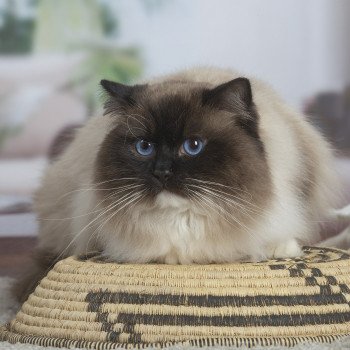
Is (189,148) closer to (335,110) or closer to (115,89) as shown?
(115,89)

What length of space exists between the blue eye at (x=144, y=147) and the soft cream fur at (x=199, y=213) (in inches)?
5.1

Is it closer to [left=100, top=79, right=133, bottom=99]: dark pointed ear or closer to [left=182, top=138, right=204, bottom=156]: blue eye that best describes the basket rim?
[left=182, top=138, right=204, bottom=156]: blue eye

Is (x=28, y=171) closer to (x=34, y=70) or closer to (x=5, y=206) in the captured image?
(x=5, y=206)

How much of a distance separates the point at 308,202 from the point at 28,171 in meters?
1.50

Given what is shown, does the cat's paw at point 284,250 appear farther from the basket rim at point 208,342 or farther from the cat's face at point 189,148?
the basket rim at point 208,342

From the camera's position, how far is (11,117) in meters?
3.14

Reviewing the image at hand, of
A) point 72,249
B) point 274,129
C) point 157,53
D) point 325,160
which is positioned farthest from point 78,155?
point 157,53

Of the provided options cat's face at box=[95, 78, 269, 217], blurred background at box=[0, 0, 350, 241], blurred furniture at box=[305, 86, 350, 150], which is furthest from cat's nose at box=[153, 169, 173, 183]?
blurred furniture at box=[305, 86, 350, 150]

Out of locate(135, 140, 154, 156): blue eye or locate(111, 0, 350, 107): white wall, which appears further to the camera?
locate(111, 0, 350, 107): white wall

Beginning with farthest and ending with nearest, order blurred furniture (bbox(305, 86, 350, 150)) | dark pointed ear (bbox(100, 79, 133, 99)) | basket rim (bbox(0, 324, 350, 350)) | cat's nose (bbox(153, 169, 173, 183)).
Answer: blurred furniture (bbox(305, 86, 350, 150)), dark pointed ear (bbox(100, 79, 133, 99)), cat's nose (bbox(153, 169, 173, 183)), basket rim (bbox(0, 324, 350, 350))

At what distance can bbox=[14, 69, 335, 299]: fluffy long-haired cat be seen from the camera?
1.74m

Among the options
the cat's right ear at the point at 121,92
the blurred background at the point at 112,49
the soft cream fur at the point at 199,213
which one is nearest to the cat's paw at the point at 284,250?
the soft cream fur at the point at 199,213

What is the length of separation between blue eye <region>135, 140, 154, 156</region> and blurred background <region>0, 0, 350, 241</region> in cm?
136

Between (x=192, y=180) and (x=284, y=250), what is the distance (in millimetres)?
424
